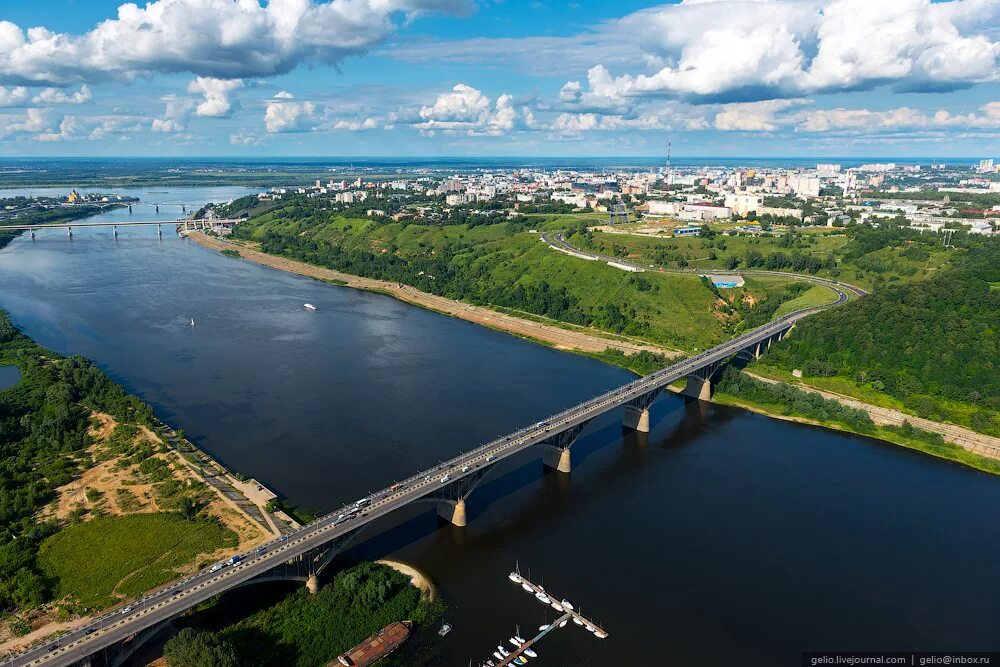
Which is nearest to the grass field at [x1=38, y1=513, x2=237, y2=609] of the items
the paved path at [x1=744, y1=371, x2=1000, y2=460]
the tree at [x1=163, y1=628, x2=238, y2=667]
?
the tree at [x1=163, y1=628, x2=238, y2=667]

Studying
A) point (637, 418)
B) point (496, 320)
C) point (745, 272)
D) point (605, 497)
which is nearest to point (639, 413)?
point (637, 418)

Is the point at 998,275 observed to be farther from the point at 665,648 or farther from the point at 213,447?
the point at 213,447

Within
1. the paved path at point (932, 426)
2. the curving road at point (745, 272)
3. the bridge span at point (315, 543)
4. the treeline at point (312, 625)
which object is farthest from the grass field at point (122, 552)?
the curving road at point (745, 272)

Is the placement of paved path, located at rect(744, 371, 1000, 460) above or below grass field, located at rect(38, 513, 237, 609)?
below

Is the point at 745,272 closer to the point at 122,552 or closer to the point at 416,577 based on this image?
the point at 416,577

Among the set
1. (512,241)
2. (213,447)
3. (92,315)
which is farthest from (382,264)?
(213,447)

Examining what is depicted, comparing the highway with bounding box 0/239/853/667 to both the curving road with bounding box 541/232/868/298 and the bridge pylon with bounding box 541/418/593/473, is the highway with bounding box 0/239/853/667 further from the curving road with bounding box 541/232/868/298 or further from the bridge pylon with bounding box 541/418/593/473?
the curving road with bounding box 541/232/868/298
